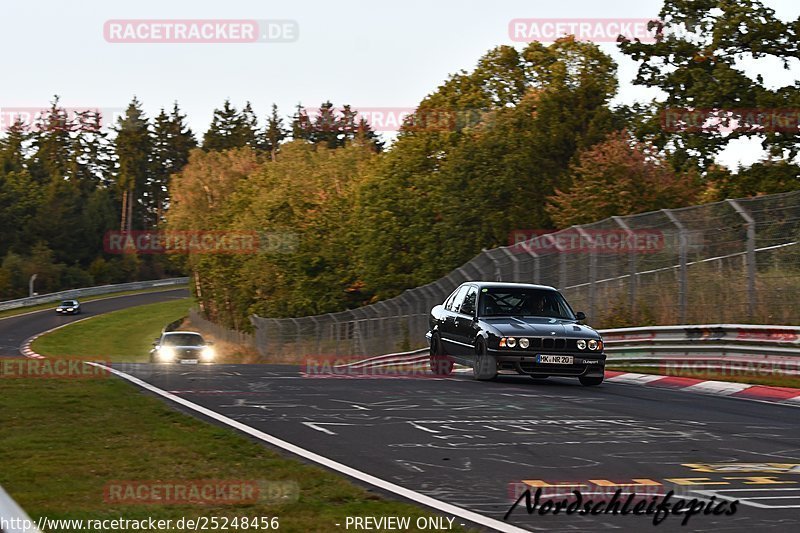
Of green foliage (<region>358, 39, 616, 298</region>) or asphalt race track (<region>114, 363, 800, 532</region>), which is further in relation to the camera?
green foliage (<region>358, 39, 616, 298</region>)

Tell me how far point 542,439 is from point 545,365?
6.73m

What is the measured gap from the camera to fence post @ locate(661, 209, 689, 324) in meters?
21.5

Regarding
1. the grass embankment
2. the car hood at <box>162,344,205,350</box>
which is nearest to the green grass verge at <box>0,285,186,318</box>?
the car hood at <box>162,344,205,350</box>

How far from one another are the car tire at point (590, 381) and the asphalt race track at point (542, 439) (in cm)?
44

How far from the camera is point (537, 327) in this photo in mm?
17812

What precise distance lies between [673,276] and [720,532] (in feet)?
51.9

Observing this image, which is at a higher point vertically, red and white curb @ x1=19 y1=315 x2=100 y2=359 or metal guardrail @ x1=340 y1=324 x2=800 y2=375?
metal guardrail @ x1=340 y1=324 x2=800 y2=375

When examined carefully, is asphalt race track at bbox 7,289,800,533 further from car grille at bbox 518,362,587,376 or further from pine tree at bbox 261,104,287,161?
pine tree at bbox 261,104,287,161

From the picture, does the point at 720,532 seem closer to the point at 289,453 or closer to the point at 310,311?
the point at 289,453

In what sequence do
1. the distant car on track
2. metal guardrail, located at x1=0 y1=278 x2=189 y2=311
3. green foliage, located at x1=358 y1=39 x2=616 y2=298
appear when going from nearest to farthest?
green foliage, located at x1=358 y1=39 x2=616 y2=298 < the distant car on track < metal guardrail, located at x1=0 y1=278 x2=189 y2=311

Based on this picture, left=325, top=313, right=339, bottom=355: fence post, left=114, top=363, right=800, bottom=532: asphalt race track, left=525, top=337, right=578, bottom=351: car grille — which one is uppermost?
left=525, top=337, right=578, bottom=351: car grille

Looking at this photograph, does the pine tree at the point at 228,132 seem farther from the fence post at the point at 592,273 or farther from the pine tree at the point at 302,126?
the fence post at the point at 592,273

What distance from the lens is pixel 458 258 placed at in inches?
2345

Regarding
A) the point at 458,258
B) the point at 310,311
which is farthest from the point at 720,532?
the point at 310,311
